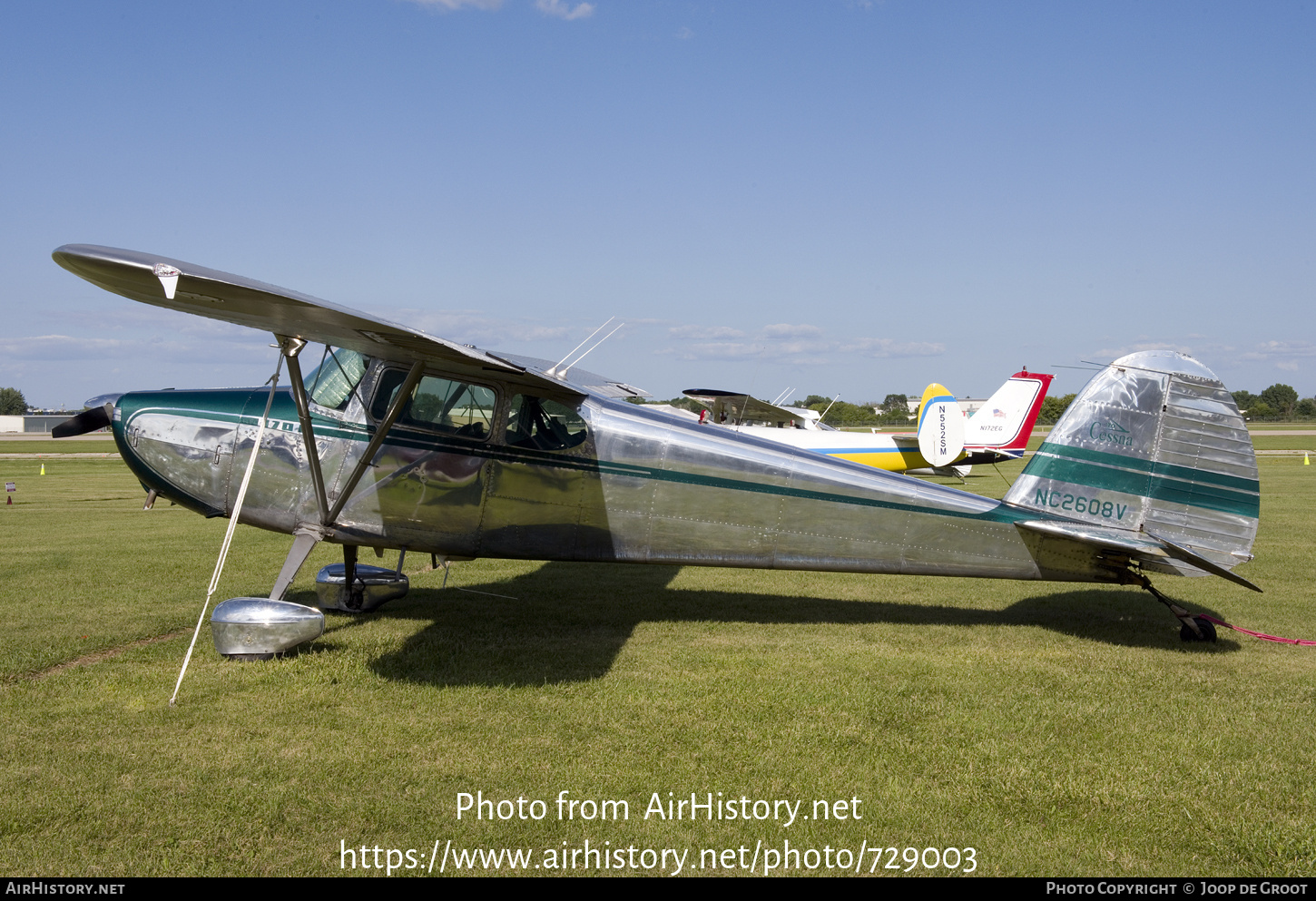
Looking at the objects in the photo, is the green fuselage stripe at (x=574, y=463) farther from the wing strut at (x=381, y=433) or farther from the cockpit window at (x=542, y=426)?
the wing strut at (x=381, y=433)

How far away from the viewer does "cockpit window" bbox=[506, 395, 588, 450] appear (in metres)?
6.59

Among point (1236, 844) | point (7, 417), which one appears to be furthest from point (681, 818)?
point (7, 417)

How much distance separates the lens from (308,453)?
616 centimetres

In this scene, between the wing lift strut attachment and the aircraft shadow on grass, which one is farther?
the aircraft shadow on grass

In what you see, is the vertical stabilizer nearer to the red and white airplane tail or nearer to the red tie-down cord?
the red tie-down cord

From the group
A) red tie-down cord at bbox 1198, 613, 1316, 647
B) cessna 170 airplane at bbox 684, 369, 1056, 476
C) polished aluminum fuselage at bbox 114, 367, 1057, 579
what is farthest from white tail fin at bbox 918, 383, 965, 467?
polished aluminum fuselage at bbox 114, 367, 1057, 579

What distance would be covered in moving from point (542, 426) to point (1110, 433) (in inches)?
178

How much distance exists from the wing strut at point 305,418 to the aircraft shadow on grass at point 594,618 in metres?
1.13

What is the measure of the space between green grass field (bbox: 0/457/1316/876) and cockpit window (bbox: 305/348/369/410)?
6.28 feet

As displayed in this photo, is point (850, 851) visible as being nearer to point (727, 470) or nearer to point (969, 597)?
point (727, 470)

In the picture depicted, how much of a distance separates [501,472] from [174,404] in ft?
9.34

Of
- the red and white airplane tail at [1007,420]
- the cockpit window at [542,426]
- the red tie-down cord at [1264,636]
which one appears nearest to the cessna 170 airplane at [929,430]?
the red and white airplane tail at [1007,420]

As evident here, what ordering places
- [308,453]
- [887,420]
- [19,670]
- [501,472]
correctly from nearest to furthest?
[19,670]
[308,453]
[501,472]
[887,420]

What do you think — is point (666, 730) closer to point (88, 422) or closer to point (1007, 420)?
point (88, 422)
